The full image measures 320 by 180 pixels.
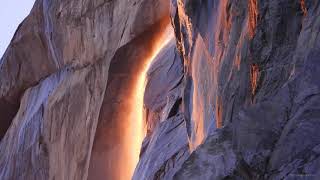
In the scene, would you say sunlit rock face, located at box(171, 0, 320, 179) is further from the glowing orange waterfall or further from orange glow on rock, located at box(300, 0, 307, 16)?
the glowing orange waterfall

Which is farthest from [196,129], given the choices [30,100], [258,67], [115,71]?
[30,100]

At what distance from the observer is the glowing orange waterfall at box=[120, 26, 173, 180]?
11.1 meters

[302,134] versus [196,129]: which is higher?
[196,129]

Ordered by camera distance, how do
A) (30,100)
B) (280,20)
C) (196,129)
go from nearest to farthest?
1. (280,20)
2. (196,129)
3. (30,100)

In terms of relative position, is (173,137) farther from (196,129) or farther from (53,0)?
(53,0)

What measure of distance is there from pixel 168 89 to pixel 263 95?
229 inches

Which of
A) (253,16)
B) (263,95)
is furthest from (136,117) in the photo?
(263,95)

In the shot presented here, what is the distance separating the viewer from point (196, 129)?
6.52m

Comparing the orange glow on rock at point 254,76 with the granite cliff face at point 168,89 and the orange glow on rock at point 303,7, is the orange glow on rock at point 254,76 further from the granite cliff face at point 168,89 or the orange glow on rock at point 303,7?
the orange glow on rock at point 303,7

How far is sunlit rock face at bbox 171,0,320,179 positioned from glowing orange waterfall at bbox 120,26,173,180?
17.6 feet

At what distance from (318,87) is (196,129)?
3.30 meters

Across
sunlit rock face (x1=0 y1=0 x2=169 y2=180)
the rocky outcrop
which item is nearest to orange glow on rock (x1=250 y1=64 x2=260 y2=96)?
the rocky outcrop

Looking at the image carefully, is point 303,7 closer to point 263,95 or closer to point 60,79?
point 263,95

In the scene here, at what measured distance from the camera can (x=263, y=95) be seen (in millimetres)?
3914
